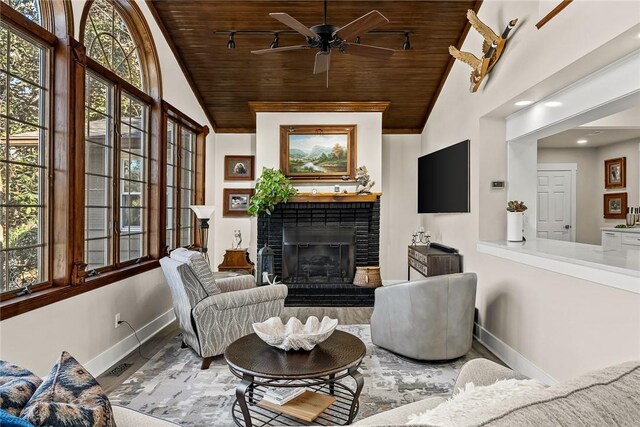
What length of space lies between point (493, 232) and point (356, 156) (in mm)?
2519

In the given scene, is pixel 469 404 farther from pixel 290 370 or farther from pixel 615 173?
pixel 615 173

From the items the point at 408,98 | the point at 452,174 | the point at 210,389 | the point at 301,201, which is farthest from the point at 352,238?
the point at 210,389

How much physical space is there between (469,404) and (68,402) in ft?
3.21

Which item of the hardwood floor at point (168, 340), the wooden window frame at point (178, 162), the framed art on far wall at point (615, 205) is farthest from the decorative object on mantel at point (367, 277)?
the framed art on far wall at point (615, 205)

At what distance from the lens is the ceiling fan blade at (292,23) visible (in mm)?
2930

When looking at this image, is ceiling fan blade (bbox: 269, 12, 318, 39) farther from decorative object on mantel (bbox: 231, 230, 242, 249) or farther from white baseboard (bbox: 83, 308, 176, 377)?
decorative object on mantel (bbox: 231, 230, 242, 249)

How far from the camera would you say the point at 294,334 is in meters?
2.33

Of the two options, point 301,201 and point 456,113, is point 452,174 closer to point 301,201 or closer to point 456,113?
point 456,113

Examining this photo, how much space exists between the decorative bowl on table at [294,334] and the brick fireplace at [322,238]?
11.3 feet

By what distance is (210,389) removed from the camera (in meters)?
2.83

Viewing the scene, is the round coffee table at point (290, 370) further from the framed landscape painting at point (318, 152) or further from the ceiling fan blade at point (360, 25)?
the framed landscape painting at point (318, 152)

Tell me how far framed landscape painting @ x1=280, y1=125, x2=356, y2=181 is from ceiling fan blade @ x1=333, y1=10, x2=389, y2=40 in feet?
8.69

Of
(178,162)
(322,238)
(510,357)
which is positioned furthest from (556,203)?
(178,162)

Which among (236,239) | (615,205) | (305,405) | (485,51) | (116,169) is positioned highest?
(485,51)
